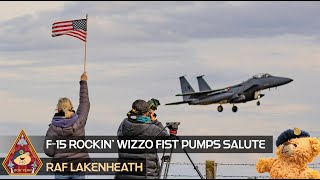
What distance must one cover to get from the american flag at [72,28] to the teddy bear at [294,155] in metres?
5.74

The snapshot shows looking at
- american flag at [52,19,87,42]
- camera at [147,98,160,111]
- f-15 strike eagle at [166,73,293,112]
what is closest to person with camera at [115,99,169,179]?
camera at [147,98,160,111]

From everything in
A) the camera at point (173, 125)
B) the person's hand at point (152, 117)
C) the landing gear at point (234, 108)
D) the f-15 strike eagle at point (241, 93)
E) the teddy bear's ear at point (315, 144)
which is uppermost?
the f-15 strike eagle at point (241, 93)

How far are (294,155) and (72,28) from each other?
260 inches

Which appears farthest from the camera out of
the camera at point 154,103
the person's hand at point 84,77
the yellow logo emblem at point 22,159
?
the yellow logo emblem at point 22,159

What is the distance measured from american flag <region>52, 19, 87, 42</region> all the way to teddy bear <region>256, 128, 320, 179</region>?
5743 mm

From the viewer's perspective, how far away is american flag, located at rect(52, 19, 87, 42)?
1553 cm

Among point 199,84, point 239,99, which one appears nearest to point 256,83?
point 239,99

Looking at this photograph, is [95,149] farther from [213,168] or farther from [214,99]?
[214,99]

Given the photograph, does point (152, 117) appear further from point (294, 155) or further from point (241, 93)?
point (241, 93)

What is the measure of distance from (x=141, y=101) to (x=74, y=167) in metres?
1.35

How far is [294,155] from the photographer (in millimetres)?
11266

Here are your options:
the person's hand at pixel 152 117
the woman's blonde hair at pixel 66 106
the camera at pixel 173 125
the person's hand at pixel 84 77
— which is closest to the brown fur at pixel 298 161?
the camera at pixel 173 125

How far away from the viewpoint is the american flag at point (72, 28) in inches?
611

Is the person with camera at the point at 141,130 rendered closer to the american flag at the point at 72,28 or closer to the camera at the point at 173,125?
the camera at the point at 173,125
